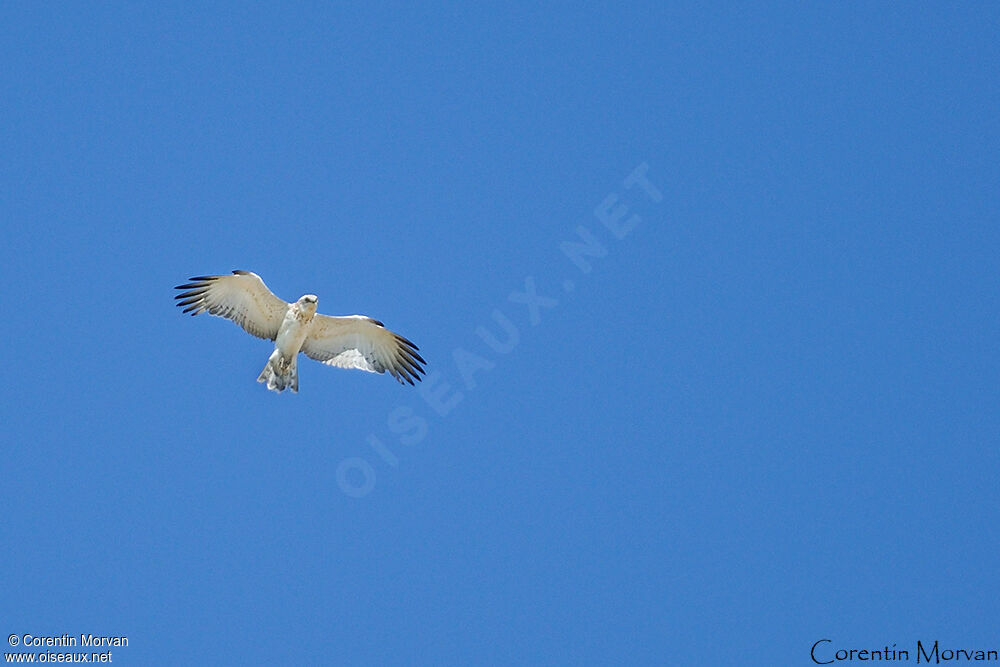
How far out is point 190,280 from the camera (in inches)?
604

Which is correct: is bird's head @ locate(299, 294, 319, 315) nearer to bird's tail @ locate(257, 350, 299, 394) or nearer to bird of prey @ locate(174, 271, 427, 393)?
bird of prey @ locate(174, 271, 427, 393)

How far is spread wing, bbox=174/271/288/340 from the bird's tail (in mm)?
482

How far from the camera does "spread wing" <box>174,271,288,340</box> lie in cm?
1540

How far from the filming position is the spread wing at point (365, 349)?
16.4 metres

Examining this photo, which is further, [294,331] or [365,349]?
[365,349]

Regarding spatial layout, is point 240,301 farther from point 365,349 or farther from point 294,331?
point 365,349

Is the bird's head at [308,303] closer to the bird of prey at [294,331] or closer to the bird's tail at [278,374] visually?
the bird of prey at [294,331]

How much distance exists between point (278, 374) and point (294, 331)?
778 mm

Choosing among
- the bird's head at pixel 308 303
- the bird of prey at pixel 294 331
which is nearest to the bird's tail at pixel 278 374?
the bird of prey at pixel 294 331

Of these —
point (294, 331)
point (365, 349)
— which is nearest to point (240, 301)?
point (294, 331)

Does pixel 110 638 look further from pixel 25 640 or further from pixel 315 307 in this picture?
pixel 315 307

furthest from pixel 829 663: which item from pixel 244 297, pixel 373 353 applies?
pixel 244 297

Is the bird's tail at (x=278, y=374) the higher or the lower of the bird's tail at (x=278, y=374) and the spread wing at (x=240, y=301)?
the lower

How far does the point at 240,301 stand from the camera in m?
15.8
